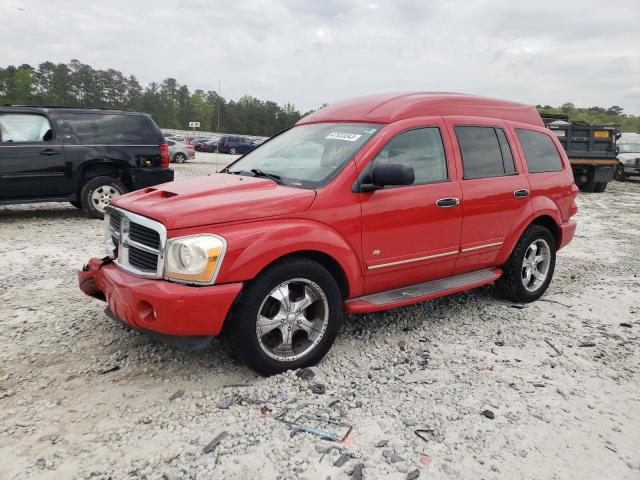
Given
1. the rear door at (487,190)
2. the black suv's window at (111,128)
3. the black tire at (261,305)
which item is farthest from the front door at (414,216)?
the black suv's window at (111,128)

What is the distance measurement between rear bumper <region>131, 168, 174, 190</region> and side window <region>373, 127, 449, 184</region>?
19.8 ft

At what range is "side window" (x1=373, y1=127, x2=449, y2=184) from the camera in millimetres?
3793

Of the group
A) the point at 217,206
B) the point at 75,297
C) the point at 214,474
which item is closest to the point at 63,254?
the point at 75,297

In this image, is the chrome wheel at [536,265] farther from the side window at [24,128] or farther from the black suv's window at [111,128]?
the side window at [24,128]

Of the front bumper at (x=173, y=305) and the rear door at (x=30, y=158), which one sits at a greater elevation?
the rear door at (x=30, y=158)

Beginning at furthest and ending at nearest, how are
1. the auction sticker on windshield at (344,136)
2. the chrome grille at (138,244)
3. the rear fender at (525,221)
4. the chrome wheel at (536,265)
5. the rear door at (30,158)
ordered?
1. the rear door at (30,158)
2. the chrome wheel at (536,265)
3. the rear fender at (525,221)
4. the auction sticker on windshield at (344,136)
5. the chrome grille at (138,244)

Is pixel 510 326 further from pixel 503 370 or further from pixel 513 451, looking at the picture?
pixel 513 451

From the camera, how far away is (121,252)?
10.9ft

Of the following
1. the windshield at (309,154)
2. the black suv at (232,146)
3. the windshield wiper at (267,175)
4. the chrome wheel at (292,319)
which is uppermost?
the black suv at (232,146)

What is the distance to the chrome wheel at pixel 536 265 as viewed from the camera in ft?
16.3

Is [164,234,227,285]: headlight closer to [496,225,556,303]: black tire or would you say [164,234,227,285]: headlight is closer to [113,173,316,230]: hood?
[113,173,316,230]: hood

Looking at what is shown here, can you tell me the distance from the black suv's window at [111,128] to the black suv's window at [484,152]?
6342mm

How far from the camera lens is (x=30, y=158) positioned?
25.5ft

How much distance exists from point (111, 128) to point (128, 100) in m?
91.3
